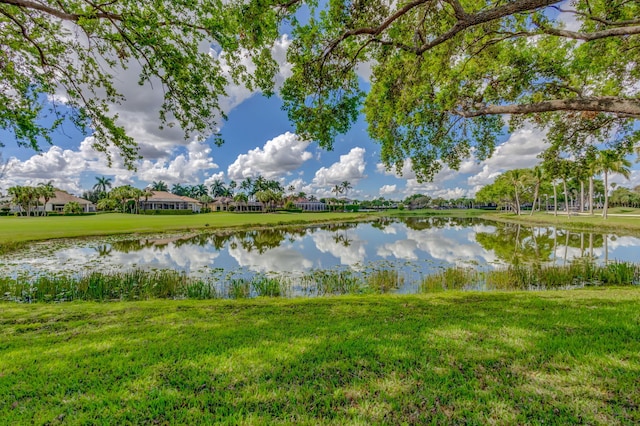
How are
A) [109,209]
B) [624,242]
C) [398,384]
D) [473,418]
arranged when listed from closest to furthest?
1. [473,418]
2. [398,384]
3. [624,242]
4. [109,209]

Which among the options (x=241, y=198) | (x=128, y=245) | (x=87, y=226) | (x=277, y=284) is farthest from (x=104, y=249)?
(x=241, y=198)

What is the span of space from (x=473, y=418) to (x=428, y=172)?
8191 mm

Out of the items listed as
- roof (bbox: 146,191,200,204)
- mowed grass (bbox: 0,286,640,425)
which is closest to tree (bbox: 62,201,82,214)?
roof (bbox: 146,191,200,204)

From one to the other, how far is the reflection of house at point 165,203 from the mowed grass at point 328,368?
263 ft

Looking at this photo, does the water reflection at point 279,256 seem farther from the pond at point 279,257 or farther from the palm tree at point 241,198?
the palm tree at point 241,198

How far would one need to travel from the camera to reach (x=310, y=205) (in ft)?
370

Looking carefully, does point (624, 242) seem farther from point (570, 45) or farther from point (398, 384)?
point (398, 384)

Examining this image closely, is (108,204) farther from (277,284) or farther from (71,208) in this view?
(277,284)

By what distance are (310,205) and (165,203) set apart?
178 ft

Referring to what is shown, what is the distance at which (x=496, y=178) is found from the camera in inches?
2835

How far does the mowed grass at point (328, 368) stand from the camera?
2516 mm

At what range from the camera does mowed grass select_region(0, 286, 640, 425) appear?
252 cm

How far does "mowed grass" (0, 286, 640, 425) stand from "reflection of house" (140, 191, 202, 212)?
8021 cm

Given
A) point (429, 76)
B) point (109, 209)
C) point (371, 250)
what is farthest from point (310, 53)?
point (109, 209)
